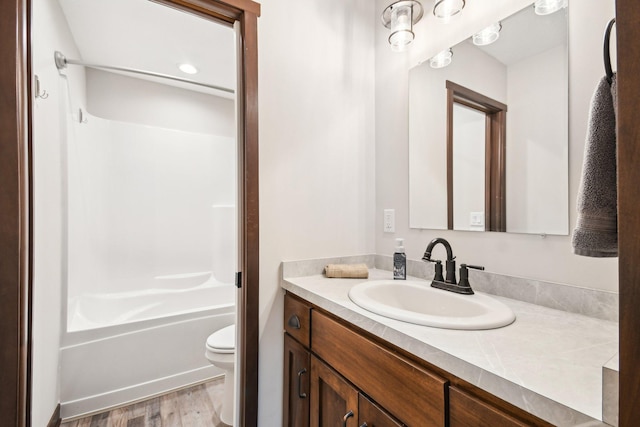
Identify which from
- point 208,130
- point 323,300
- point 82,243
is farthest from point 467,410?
point 208,130

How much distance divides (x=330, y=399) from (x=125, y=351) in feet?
5.28

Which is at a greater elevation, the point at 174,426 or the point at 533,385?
the point at 533,385

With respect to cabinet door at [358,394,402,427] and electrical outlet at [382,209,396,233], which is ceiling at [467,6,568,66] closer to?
electrical outlet at [382,209,396,233]

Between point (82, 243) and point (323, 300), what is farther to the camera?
point (82, 243)

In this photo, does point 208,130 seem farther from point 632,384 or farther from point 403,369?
point 632,384

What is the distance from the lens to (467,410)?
57cm

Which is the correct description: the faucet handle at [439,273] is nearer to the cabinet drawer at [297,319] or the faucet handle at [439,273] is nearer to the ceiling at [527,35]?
the cabinet drawer at [297,319]

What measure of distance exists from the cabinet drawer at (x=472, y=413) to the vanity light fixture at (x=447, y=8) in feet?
4.40

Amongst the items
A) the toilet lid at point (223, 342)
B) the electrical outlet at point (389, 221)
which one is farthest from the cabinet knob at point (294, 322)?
the electrical outlet at point (389, 221)

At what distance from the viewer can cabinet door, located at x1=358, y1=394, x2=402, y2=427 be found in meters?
0.74

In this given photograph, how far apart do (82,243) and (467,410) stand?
8.73 feet

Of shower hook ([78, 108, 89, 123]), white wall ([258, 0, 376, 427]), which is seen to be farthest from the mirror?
shower hook ([78, 108, 89, 123])

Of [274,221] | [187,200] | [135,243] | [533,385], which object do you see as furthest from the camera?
[187,200]

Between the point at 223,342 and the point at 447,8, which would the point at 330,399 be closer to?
the point at 223,342
